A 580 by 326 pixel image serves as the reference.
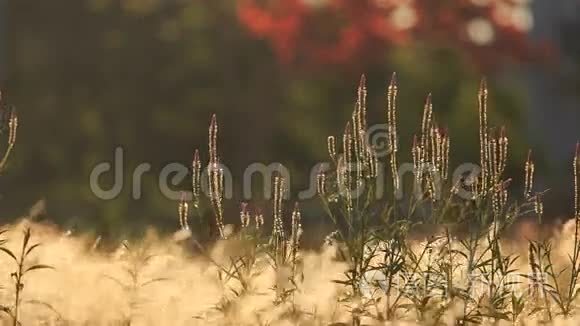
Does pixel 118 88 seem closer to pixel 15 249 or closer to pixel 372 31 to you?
pixel 372 31

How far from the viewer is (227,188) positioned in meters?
11.2

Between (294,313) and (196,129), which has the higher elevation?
(196,129)

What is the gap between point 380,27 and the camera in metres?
12.3

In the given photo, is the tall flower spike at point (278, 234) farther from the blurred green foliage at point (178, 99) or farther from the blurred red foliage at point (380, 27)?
the blurred red foliage at point (380, 27)

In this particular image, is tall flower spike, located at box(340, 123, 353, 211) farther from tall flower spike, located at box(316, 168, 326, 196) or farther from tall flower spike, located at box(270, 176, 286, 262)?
tall flower spike, located at box(270, 176, 286, 262)

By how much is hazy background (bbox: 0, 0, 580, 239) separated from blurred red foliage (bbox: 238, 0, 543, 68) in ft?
0.06

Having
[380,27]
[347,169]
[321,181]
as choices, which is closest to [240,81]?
[380,27]

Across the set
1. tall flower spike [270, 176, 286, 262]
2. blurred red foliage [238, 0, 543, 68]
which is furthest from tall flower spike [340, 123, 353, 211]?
blurred red foliage [238, 0, 543, 68]

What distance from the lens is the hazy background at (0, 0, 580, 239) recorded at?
12.1 meters

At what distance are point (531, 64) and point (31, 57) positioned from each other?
6.47 metres

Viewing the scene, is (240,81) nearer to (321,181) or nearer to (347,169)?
(321,181)

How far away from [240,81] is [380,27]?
188 centimetres

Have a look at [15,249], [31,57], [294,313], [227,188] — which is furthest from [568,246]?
[31,57]

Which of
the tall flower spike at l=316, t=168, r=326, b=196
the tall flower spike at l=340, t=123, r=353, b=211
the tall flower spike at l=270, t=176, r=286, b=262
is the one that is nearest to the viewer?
the tall flower spike at l=340, t=123, r=353, b=211
